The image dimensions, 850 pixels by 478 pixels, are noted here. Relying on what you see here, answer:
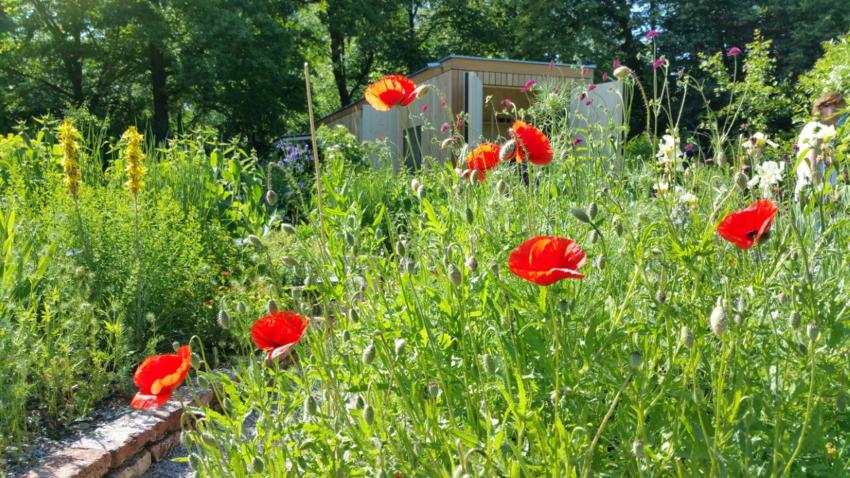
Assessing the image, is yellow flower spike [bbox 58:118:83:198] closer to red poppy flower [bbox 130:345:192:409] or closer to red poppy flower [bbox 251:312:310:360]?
red poppy flower [bbox 130:345:192:409]

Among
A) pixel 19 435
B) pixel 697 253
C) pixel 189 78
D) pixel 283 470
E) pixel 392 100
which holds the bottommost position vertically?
pixel 19 435

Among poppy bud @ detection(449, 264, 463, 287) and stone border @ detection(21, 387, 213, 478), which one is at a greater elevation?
poppy bud @ detection(449, 264, 463, 287)

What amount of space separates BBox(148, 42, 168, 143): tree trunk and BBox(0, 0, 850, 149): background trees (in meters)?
0.03

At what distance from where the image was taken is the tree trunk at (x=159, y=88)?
17.0 m

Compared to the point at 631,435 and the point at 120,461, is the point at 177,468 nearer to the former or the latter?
the point at 120,461

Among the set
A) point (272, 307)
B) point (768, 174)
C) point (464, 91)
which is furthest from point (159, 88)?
point (272, 307)

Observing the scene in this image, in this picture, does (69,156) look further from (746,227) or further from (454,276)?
(746,227)

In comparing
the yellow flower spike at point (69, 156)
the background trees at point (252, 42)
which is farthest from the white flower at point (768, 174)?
the background trees at point (252, 42)

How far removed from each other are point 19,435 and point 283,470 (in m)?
1.30

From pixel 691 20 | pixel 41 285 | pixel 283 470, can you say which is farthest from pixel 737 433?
pixel 691 20

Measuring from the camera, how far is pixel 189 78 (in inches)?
642

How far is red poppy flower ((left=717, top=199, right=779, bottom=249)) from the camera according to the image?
1062 millimetres

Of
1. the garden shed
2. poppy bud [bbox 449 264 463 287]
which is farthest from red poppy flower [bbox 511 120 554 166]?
the garden shed

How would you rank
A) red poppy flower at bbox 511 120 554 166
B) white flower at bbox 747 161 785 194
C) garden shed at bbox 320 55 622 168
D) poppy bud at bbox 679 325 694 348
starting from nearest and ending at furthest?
poppy bud at bbox 679 325 694 348, red poppy flower at bbox 511 120 554 166, white flower at bbox 747 161 785 194, garden shed at bbox 320 55 622 168
